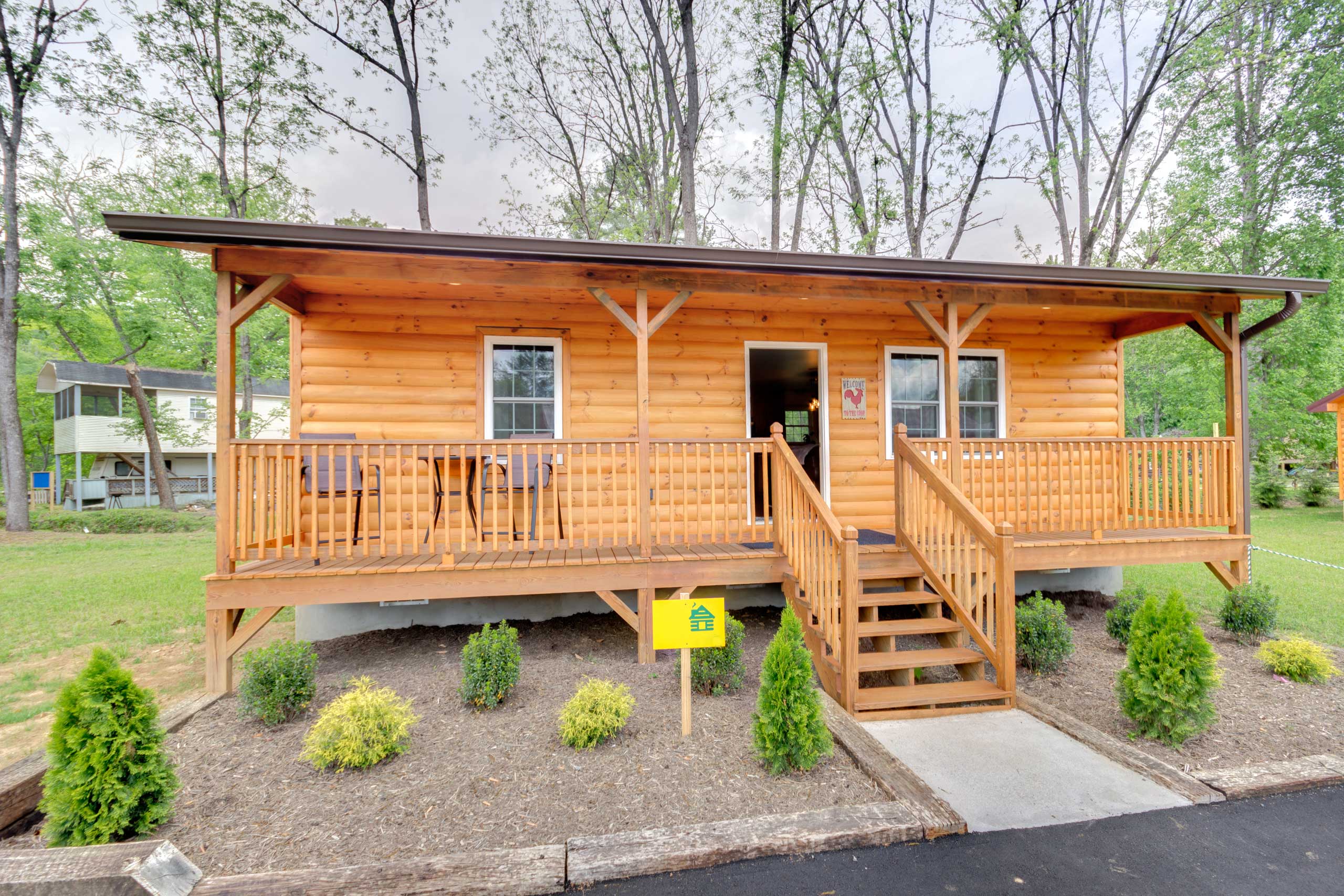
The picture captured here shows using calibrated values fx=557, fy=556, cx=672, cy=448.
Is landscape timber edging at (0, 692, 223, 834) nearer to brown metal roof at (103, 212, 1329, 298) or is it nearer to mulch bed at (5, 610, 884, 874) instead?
mulch bed at (5, 610, 884, 874)

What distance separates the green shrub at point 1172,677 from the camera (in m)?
3.04

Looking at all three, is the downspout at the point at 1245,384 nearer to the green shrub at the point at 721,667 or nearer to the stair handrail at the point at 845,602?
the stair handrail at the point at 845,602

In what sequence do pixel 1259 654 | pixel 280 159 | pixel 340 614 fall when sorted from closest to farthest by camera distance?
pixel 1259 654 → pixel 340 614 → pixel 280 159

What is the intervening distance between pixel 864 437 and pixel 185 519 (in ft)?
50.8

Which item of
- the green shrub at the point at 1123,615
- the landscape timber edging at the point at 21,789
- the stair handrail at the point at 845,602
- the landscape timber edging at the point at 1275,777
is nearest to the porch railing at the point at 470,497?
the stair handrail at the point at 845,602

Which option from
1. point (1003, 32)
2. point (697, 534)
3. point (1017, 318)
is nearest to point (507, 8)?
point (1003, 32)

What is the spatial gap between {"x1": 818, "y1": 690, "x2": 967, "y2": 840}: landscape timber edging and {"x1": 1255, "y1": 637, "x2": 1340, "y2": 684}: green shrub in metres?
3.38

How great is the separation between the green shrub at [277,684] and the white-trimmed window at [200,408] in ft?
71.8

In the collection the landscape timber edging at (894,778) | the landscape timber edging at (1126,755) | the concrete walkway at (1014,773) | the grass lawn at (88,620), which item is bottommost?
the grass lawn at (88,620)

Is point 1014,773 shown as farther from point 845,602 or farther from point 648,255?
point 648,255

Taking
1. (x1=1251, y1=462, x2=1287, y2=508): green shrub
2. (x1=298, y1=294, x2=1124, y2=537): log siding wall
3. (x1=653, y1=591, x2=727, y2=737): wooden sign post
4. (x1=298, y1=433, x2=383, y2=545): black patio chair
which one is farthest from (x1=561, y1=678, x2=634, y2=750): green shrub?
(x1=1251, y1=462, x2=1287, y2=508): green shrub

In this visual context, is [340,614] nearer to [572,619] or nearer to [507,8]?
[572,619]

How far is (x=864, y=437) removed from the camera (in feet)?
21.1

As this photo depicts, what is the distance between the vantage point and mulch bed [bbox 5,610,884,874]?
2346 mm
